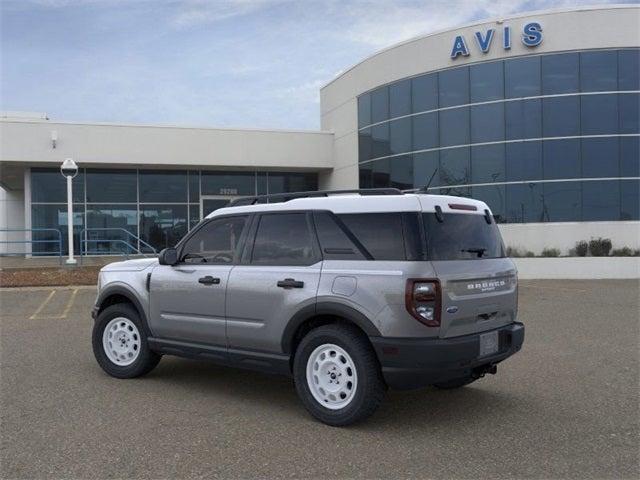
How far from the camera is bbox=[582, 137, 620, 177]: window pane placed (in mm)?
20375

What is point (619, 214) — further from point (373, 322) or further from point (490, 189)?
point (373, 322)

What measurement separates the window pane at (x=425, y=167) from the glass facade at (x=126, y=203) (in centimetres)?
805

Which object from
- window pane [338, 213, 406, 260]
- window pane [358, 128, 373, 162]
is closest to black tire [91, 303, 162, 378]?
window pane [338, 213, 406, 260]

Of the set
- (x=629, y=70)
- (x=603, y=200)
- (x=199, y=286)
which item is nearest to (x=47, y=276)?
(x=199, y=286)

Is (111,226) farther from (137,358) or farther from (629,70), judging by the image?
(137,358)

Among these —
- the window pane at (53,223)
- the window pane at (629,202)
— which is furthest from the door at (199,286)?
the window pane at (53,223)

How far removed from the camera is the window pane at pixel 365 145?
2533 cm

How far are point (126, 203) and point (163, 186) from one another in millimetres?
1674

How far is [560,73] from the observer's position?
2084 centimetres

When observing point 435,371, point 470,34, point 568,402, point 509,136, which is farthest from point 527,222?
point 435,371

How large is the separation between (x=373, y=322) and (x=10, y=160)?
73.9ft

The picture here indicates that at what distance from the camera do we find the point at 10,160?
2355 cm

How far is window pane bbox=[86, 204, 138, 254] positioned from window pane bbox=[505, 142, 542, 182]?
47.6 ft

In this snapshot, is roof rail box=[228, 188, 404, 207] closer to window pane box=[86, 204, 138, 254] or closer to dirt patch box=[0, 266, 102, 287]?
dirt patch box=[0, 266, 102, 287]
